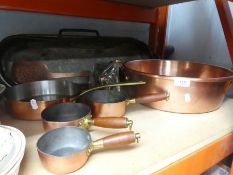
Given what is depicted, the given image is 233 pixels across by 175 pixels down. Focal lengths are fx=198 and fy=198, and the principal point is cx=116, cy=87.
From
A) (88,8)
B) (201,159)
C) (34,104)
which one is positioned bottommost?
(201,159)

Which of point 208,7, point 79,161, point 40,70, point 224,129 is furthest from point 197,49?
point 79,161

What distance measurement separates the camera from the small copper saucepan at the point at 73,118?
0.40 m

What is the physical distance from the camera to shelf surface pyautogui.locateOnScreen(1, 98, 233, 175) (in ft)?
1.10

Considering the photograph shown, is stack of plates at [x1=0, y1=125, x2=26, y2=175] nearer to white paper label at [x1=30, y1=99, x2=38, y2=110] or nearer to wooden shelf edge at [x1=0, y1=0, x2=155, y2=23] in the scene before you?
white paper label at [x1=30, y1=99, x2=38, y2=110]

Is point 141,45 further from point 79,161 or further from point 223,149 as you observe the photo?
point 79,161

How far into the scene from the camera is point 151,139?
0.42 metres

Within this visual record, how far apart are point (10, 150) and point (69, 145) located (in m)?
0.11

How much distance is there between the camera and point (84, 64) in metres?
0.76

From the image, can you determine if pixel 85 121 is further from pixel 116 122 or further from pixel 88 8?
pixel 88 8

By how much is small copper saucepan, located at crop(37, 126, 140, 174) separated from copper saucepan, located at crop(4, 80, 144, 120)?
0.12 metres

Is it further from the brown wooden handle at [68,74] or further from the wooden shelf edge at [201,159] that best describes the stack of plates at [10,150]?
the brown wooden handle at [68,74]

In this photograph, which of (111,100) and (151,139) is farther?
(111,100)

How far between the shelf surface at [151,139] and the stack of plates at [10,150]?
0.04 metres

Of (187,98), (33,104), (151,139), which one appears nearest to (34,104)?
(33,104)
